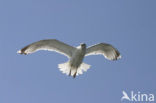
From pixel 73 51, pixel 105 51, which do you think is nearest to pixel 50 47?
pixel 73 51

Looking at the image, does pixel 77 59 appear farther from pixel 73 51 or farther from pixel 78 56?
pixel 73 51

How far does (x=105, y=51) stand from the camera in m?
27.4

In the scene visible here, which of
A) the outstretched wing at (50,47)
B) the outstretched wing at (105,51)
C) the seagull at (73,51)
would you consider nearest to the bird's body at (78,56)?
the seagull at (73,51)

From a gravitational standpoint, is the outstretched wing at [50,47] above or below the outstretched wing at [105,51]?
below

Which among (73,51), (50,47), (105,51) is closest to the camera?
(73,51)

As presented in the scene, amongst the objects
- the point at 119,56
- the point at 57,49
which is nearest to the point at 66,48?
the point at 57,49

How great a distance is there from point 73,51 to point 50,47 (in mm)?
930

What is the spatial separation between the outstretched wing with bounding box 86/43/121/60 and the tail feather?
52cm

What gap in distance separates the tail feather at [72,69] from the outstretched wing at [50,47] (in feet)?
1.52

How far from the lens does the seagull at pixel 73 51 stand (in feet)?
86.8

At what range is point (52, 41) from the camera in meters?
26.7

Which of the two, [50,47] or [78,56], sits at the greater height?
[50,47]

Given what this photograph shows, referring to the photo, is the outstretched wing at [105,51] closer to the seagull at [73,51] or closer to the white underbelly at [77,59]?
the seagull at [73,51]

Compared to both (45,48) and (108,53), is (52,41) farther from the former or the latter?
(108,53)
